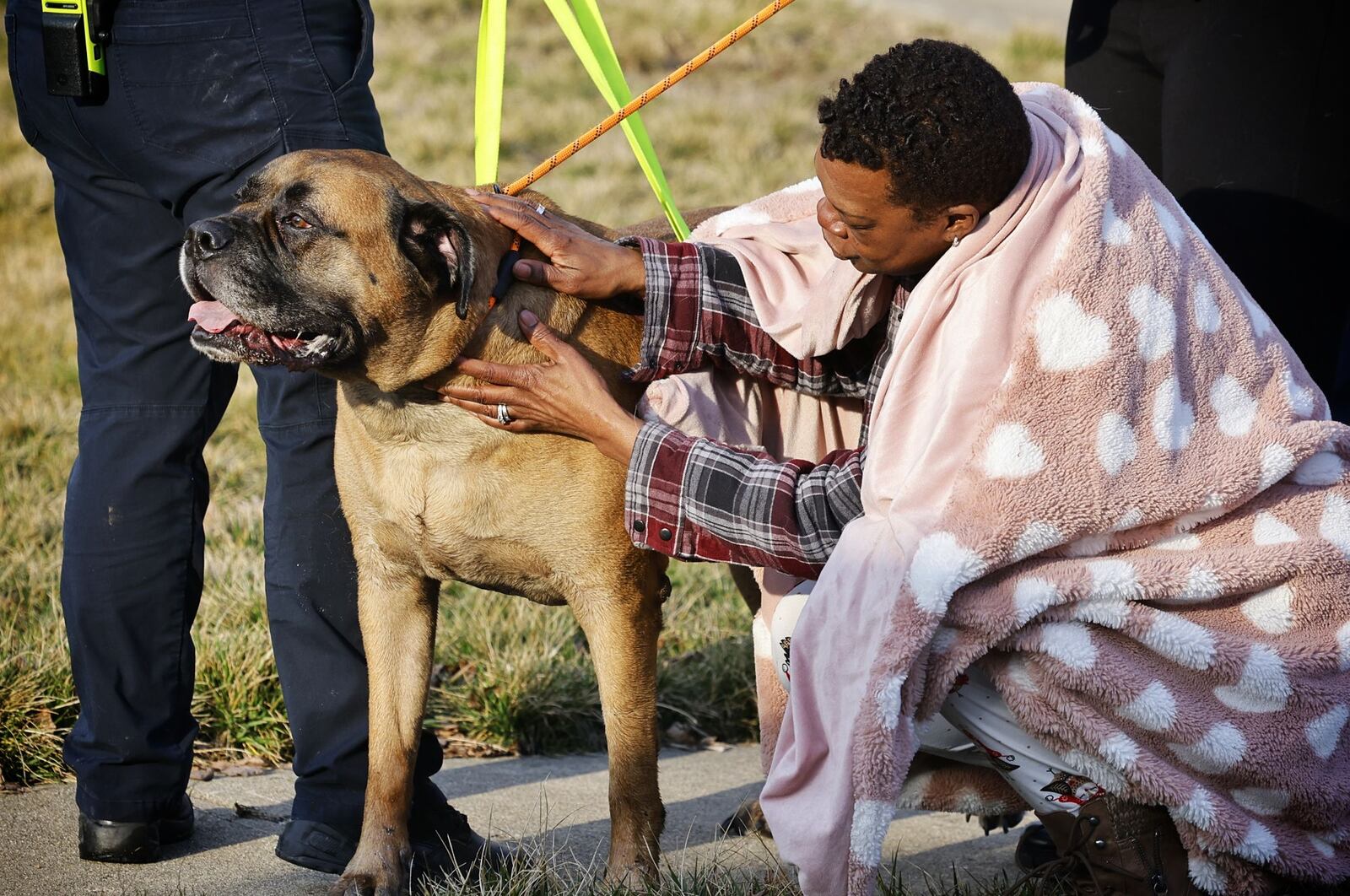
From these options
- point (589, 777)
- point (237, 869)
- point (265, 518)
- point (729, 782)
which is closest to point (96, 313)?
point (265, 518)

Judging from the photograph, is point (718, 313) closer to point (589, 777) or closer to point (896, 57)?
point (896, 57)

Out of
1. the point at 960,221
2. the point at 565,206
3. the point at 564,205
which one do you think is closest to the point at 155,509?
the point at 960,221

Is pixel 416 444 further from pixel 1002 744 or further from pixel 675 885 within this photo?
pixel 1002 744

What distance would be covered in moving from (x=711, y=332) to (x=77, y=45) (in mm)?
1491

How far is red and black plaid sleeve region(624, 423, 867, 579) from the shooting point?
270cm

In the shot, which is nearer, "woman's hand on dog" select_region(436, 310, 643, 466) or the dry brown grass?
"woman's hand on dog" select_region(436, 310, 643, 466)

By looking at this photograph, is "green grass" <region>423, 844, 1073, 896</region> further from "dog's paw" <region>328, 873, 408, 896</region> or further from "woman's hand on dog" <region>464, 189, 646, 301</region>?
"woman's hand on dog" <region>464, 189, 646, 301</region>

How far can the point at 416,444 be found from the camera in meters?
2.95

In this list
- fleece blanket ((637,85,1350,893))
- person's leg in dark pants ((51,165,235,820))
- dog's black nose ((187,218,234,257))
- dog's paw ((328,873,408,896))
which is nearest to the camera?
fleece blanket ((637,85,1350,893))

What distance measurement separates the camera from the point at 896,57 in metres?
2.58

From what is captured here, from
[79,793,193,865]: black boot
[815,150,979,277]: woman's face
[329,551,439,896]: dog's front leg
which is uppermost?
[815,150,979,277]: woman's face

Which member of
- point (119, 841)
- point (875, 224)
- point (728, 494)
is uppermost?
point (875, 224)

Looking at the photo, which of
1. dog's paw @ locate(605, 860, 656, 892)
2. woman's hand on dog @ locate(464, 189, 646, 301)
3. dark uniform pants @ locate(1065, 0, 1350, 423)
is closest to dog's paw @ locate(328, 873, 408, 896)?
dog's paw @ locate(605, 860, 656, 892)

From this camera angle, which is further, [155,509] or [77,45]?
[155,509]
